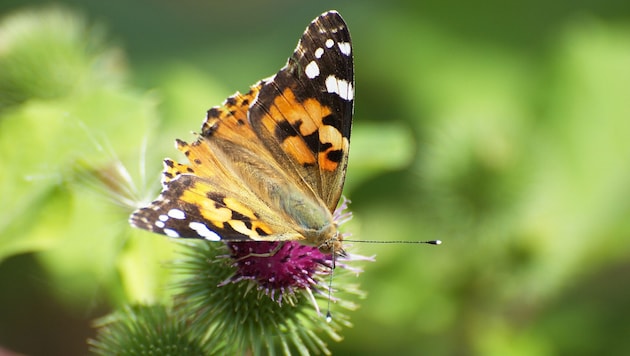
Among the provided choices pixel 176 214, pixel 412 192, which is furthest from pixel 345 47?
pixel 412 192

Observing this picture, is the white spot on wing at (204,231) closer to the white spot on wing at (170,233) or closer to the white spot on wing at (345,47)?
the white spot on wing at (170,233)

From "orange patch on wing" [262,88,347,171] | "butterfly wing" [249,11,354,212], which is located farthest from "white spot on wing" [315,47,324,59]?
"orange patch on wing" [262,88,347,171]

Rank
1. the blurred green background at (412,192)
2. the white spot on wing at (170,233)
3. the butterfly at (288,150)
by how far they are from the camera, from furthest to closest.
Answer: the blurred green background at (412,192)
the butterfly at (288,150)
the white spot on wing at (170,233)

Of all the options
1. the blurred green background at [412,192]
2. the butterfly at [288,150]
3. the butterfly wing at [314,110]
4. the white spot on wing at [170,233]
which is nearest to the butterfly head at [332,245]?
the butterfly at [288,150]

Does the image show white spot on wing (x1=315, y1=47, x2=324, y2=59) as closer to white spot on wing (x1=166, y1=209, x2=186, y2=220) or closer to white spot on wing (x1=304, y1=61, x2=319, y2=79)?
white spot on wing (x1=304, y1=61, x2=319, y2=79)

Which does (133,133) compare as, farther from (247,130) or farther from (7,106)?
(7,106)

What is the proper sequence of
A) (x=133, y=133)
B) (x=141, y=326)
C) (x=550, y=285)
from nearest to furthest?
(x=141, y=326) → (x=133, y=133) → (x=550, y=285)

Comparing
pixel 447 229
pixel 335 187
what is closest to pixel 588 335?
pixel 447 229
